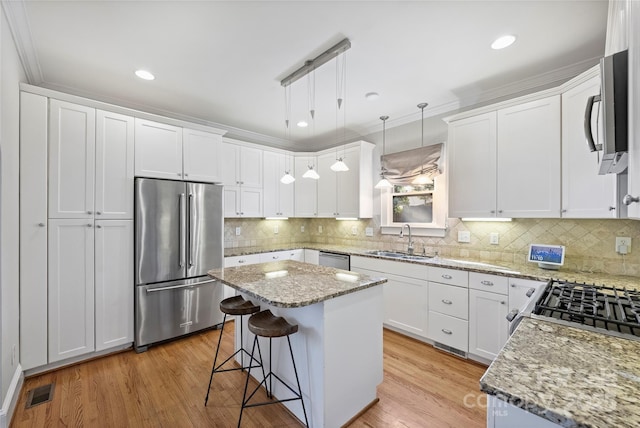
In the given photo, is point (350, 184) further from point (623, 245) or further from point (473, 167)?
point (623, 245)

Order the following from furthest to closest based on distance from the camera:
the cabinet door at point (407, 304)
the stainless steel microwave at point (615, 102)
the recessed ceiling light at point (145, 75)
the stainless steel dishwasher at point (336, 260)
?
the stainless steel dishwasher at point (336, 260)
the cabinet door at point (407, 304)
the recessed ceiling light at point (145, 75)
the stainless steel microwave at point (615, 102)

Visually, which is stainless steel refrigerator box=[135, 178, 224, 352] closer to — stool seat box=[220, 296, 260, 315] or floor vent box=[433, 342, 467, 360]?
stool seat box=[220, 296, 260, 315]

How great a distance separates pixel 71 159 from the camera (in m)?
2.52

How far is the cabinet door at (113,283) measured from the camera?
8.73 ft

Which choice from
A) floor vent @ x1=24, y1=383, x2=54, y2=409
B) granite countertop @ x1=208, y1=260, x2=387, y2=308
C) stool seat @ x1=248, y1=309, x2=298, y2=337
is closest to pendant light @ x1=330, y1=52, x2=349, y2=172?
granite countertop @ x1=208, y1=260, x2=387, y2=308

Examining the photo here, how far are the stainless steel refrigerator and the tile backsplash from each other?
91 cm

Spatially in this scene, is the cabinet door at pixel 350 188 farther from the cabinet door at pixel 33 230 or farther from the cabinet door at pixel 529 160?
the cabinet door at pixel 33 230

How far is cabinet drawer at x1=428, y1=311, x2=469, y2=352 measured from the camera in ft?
8.75

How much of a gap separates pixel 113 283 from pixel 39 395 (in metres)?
0.94

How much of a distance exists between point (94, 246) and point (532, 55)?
4327mm

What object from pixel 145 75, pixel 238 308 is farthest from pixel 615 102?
pixel 145 75

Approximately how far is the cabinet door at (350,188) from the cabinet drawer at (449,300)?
1.57 m

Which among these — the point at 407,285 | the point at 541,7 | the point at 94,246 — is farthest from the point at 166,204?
Result: the point at 541,7

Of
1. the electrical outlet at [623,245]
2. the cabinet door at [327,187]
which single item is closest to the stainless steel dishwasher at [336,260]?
the cabinet door at [327,187]
